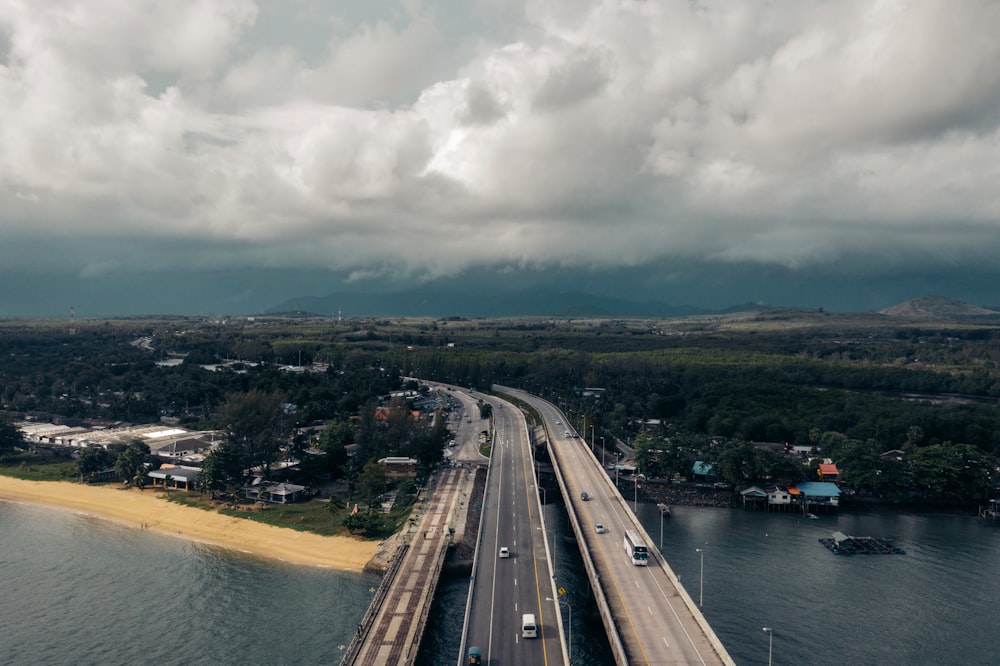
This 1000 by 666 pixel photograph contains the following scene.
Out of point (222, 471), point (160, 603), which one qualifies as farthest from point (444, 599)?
point (222, 471)

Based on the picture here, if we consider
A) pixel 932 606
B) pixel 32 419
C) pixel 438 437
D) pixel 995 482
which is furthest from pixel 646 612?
pixel 32 419

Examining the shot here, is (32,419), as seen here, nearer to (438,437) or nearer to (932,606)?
(438,437)

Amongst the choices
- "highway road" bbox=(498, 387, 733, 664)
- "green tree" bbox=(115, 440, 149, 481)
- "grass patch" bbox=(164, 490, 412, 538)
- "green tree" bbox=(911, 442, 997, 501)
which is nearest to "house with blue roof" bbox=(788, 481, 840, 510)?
"green tree" bbox=(911, 442, 997, 501)

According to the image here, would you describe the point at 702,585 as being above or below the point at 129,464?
below

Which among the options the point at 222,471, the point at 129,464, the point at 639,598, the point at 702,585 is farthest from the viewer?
the point at 129,464

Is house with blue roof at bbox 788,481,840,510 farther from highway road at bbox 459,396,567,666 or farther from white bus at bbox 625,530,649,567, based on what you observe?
white bus at bbox 625,530,649,567

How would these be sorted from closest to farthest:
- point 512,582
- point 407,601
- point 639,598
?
point 639,598
point 512,582
point 407,601

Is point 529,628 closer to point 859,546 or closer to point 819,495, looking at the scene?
point 859,546
